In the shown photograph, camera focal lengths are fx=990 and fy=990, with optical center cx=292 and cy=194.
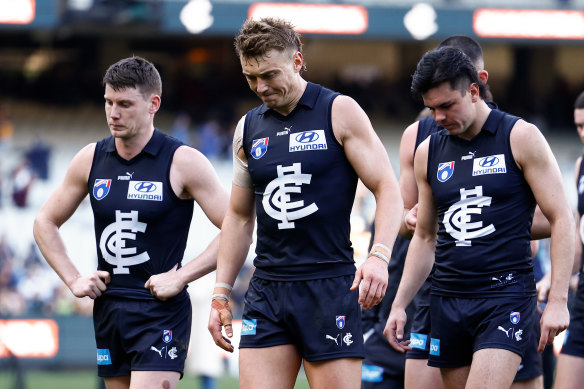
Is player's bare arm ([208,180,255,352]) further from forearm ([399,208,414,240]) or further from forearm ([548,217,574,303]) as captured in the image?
forearm ([548,217,574,303])

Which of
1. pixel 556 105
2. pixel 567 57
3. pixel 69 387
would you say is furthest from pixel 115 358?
pixel 567 57

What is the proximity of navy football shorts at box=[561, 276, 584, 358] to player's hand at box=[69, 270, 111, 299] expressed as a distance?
10.5 feet

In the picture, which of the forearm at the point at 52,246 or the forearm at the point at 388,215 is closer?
the forearm at the point at 388,215

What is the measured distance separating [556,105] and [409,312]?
849 inches

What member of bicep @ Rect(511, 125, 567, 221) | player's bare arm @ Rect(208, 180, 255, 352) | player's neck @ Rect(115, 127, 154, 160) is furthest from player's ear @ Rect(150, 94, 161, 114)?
bicep @ Rect(511, 125, 567, 221)

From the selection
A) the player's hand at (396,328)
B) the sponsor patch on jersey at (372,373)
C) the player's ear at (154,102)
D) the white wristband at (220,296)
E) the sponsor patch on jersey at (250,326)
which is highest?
the player's ear at (154,102)

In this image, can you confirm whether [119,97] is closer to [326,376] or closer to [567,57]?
[326,376]

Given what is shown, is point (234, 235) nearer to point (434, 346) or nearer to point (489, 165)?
point (434, 346)

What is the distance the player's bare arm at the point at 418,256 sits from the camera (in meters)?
5.54

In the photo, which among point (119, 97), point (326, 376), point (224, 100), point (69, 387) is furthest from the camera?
point (224, 100)

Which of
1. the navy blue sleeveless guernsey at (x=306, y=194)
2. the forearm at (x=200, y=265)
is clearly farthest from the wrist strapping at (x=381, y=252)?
the forearm at (x=200, y=265)

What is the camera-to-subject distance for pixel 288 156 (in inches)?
199

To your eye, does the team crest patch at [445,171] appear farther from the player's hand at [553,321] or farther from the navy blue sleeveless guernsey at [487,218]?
the player's hand at [553,321]

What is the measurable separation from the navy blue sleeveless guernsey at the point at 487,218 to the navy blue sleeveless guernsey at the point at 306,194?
57 cm
